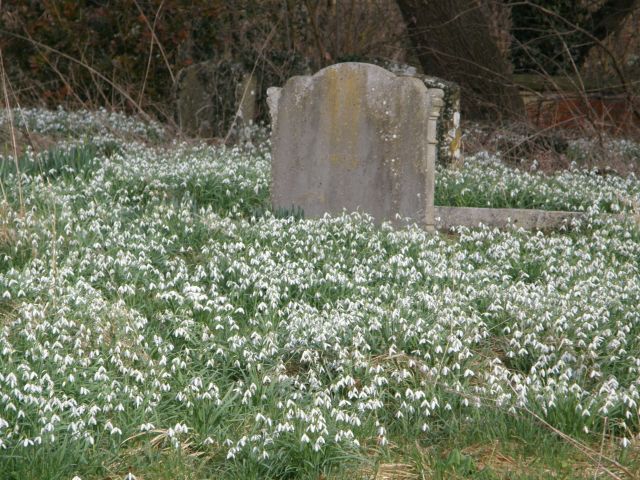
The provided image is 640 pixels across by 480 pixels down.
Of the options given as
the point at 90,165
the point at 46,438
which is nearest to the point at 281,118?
the point at 90,165

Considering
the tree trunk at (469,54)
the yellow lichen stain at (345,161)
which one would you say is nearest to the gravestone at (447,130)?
the tree trunk at (469,54)

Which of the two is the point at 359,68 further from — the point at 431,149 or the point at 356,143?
the point at 431,149

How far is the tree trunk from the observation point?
1295cm

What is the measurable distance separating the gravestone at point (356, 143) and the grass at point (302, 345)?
12.7 inches

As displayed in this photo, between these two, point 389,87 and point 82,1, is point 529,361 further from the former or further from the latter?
point 82,1

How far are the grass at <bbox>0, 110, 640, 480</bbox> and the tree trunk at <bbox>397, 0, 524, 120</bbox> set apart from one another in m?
5.65

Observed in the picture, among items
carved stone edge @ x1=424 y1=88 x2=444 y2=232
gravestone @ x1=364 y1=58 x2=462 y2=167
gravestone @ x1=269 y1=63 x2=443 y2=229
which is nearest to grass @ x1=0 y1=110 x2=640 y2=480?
carved stone edge @ x1=424 y1=88 x2=444 y2=232

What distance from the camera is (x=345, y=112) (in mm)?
7758

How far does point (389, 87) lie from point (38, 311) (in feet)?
12.1

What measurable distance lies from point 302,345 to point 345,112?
3297 mm

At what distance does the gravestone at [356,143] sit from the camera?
7.57m

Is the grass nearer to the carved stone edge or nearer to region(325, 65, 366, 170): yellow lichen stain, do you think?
the carved stone edge

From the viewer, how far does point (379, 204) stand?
306 inches

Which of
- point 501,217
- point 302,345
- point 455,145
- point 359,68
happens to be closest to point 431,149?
point 359,68
